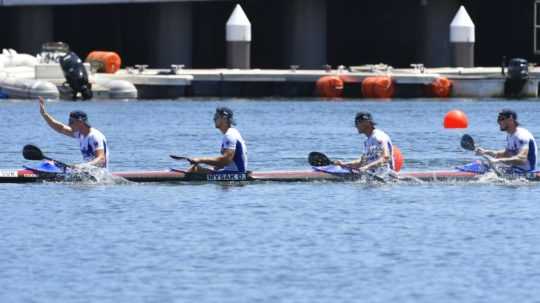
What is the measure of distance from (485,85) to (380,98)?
442cm

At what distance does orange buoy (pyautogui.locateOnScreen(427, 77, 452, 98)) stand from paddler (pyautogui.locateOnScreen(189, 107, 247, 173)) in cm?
3781

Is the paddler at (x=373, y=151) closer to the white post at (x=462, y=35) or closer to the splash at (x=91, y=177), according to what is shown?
the splash at (x=91, y=177)

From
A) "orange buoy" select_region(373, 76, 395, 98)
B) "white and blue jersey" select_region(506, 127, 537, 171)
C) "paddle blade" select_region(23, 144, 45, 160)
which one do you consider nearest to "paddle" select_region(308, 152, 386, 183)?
"white and blue jersey" select_region(506, 127, 537, 171)

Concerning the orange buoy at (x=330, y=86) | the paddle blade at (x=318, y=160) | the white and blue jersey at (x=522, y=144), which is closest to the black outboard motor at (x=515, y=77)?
the orange buoy at (x=330, y=86)

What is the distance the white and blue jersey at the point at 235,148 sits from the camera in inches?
1242

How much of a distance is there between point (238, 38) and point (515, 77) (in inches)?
529

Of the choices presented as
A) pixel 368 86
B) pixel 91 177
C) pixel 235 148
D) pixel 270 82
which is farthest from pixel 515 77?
pixel 235 148

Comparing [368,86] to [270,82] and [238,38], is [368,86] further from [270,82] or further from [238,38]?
[238,38]

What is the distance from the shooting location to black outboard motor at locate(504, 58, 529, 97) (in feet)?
228

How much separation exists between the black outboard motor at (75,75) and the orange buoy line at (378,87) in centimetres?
1133

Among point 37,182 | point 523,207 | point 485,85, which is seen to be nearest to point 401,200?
point 523,207

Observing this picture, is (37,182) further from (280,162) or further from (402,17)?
(402,17)

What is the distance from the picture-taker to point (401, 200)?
105 feet

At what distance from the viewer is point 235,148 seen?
31.9 metres
